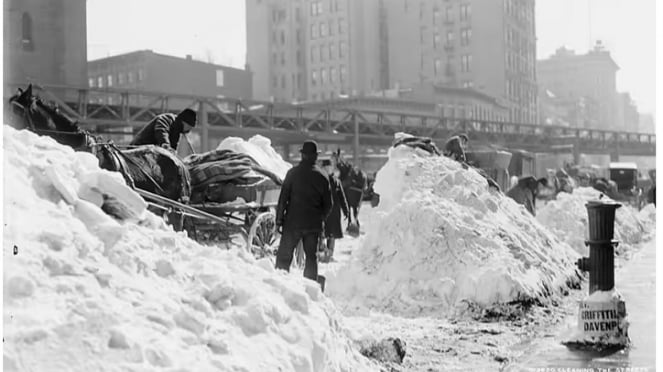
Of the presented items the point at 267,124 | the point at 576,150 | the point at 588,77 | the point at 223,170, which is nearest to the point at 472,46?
the point at 576,150

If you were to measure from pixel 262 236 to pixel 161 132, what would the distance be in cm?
184

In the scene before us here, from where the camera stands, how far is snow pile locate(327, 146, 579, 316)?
8211mm

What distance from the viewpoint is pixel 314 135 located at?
709 inches

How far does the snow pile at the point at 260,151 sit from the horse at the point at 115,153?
260 cm

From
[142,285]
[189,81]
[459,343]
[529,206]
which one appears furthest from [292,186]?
[529,206]

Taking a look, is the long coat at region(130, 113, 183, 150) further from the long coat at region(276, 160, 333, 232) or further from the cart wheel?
the long coat at region(276, 160, 333, 232)

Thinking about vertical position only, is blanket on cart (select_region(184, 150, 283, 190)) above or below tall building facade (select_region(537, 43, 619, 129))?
below

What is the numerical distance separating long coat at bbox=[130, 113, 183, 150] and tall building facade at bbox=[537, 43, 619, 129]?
4820mm

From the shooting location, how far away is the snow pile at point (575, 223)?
520 inches

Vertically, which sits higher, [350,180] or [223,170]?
[223,170]

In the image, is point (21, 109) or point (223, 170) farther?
point (223, 170)

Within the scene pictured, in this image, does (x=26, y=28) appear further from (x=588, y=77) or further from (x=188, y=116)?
(x=588, y=77)

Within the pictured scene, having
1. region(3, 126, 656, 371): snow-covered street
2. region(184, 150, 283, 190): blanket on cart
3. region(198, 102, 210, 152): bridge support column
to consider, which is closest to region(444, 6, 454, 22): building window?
region(198, 102, 210, 152): bridge support column

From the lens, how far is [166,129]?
948 cm
